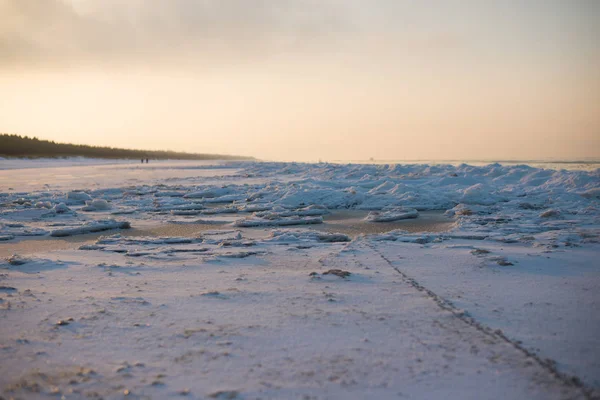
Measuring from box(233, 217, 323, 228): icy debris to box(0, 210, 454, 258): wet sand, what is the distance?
0.48ft

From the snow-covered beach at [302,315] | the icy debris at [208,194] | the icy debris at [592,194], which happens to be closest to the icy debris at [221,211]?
the snow-covered beach at [302,315]

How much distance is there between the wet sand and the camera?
12.9ft

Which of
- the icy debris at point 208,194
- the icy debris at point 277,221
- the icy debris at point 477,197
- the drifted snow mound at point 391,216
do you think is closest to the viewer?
the icy debris at point 277,221

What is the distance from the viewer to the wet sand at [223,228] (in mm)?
3943

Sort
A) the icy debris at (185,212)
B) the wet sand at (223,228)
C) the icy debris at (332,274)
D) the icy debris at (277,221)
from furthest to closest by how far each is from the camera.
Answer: the icy debris at (185,212)
the icy debris at (277,221)
the wet sand at (223,228)
the icy debris at (332,274)

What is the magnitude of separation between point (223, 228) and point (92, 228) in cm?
154

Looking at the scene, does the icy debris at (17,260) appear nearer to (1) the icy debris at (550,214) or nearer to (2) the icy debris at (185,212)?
(2) the icy debris at (185,212)

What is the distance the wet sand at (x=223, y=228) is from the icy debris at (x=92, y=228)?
3.7 inches

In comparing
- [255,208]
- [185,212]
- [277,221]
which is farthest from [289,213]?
→ [185,212]

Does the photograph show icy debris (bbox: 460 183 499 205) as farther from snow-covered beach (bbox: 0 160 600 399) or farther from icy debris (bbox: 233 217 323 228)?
icy debris (bbox: 233 217 323 228)

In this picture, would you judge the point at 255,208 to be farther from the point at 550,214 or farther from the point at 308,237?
the point at 550,214

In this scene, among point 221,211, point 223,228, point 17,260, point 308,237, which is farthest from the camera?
point 221,211

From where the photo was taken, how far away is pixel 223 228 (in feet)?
16.6

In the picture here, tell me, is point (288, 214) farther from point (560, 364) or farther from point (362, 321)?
point (560, 364)
